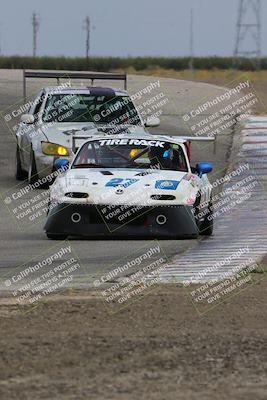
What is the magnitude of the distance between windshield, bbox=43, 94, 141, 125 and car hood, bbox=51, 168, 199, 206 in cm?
637

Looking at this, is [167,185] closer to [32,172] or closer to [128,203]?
[128,203]

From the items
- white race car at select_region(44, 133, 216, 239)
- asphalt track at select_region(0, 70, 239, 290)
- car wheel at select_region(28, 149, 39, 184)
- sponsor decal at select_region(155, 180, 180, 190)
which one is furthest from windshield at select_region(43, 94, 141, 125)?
sponsor decal at select_region(155, 180, 180, 190)

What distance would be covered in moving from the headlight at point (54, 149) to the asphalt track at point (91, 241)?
2.59ft

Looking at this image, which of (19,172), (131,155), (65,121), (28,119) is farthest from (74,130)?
(131,155)

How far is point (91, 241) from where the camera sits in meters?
14.5

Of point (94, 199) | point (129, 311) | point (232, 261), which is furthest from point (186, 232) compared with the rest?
point (129, 311)

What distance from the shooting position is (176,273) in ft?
37.4

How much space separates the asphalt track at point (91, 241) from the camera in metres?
12.6

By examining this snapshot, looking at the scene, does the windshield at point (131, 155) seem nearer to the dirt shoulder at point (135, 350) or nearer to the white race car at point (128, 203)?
the white race car at point (128, 203)

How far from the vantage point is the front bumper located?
47.0ft

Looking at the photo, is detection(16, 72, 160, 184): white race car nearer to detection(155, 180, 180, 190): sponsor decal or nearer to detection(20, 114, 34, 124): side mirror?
detection(20, 114, 34, 124): side mirror

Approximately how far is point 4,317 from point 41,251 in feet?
14.6

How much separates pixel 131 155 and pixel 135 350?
833cm

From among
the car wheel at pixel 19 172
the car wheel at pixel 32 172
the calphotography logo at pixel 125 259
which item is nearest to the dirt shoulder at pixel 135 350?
the calphotography logo at pixel 125 259
